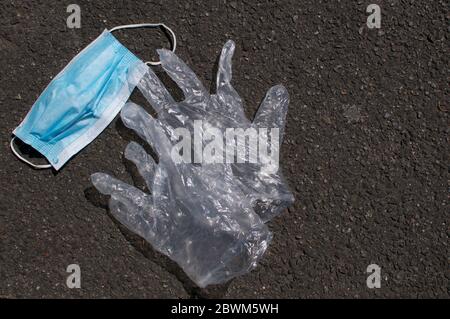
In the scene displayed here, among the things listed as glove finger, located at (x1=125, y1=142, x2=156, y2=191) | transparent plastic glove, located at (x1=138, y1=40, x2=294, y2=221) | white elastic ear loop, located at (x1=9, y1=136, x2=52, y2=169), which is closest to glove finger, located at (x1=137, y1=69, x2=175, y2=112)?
transparent plastic glove, located at (x1=138, y1=40, x2=294, y2=221)

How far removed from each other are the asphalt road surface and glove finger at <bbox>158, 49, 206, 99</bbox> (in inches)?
3.0

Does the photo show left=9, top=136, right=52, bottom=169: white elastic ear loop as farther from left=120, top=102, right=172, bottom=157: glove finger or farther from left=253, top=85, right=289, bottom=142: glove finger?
left=253, top=85, right=289, bottom=142: glove finger

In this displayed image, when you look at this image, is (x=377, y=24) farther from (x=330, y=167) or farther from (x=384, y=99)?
(x=330, y=167)

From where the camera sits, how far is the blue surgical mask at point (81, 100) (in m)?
1.96

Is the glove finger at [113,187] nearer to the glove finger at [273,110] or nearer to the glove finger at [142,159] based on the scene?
the glove finger at [142,159]

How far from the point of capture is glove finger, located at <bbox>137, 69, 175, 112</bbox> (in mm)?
1979

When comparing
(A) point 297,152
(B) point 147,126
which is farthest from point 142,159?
(A) point 297,152

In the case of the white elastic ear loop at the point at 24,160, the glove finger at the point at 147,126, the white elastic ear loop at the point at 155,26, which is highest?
the white elastic ear loop at the point at 155,26

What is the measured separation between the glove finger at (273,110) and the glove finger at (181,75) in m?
0.25

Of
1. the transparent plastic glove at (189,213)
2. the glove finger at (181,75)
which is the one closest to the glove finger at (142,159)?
the transparent plastic glove at (189,213)

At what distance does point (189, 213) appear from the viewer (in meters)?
1.94
